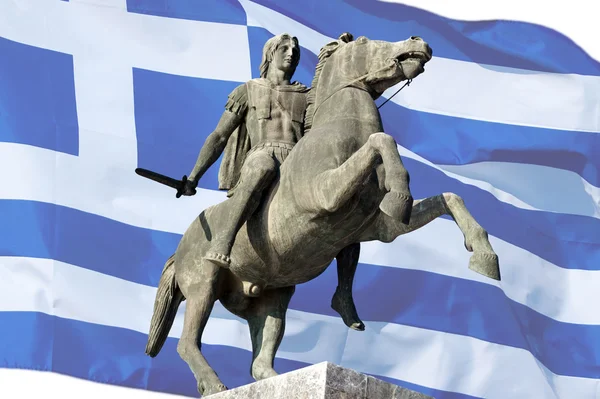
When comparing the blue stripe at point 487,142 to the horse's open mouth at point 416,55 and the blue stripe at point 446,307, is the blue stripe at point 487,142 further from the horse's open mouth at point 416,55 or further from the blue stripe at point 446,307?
the horse's open mouth at point 416,55

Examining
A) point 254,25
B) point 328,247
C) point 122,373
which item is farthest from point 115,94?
point 328,247

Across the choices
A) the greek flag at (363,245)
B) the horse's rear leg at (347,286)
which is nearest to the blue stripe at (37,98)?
the greek flag at (363,245)

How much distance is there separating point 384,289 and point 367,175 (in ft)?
22.7

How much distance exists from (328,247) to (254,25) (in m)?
6.95

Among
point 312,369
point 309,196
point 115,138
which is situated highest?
point 309,196

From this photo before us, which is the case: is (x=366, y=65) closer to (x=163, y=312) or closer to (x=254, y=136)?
(x=254, y=136)

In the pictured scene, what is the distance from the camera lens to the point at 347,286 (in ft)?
39.3

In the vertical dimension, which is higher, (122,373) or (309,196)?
(309,196)

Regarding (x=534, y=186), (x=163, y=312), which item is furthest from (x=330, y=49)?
(x=534, y=186)

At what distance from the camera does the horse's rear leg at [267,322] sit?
39.4 feet

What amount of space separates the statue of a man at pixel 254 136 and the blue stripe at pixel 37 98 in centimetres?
448

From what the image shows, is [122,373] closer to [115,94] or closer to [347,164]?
[115,94]

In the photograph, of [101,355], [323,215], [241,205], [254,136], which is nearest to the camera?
[323,215]

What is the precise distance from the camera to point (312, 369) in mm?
9938
